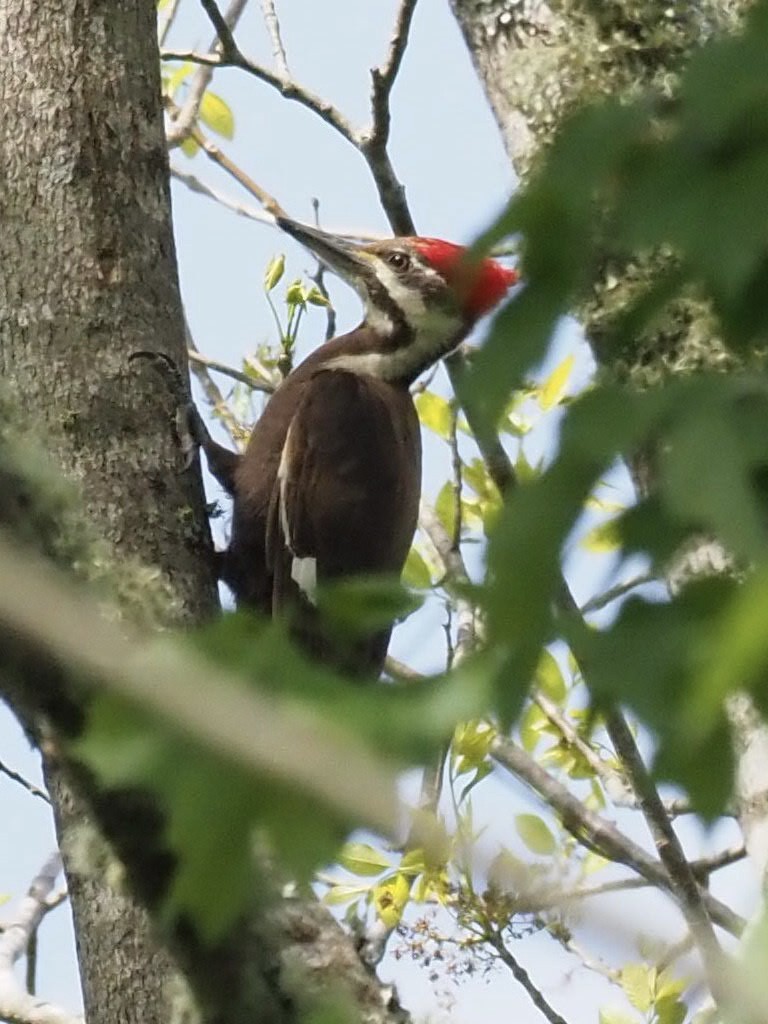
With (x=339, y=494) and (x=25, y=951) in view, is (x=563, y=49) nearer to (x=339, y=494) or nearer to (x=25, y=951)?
(x=339, y=494)

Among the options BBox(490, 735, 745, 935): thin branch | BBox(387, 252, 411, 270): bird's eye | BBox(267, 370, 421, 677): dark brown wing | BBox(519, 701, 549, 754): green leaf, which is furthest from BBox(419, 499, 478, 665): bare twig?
BBox(387, 252, 411, 270): bird's eye

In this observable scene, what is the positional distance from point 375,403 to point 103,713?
85.3 inches

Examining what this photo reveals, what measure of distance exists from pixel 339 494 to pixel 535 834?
23.6 inches

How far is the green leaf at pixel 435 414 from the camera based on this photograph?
2994mm

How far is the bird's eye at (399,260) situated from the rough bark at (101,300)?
1.07 m

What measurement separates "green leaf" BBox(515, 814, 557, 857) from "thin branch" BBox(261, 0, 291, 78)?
3.76 feet

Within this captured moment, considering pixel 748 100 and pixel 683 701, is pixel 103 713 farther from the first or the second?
pixel 748 100

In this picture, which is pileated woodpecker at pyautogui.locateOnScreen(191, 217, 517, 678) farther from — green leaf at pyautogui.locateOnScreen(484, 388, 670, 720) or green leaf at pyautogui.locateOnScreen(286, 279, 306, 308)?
green leaf at pyautogui.locateOnScreen(484, 388, 670, 720)

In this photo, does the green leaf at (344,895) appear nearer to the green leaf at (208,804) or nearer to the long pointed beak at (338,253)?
the long pointed beak at (338,253)

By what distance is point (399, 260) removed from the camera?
313cm

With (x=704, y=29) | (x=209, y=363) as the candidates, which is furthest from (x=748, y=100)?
(x=209, y=363)

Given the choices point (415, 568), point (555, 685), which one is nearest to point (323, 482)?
point (415, 568)

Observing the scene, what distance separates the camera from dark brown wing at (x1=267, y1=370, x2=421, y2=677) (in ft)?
8.82

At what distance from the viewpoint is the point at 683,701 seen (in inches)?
24.9
